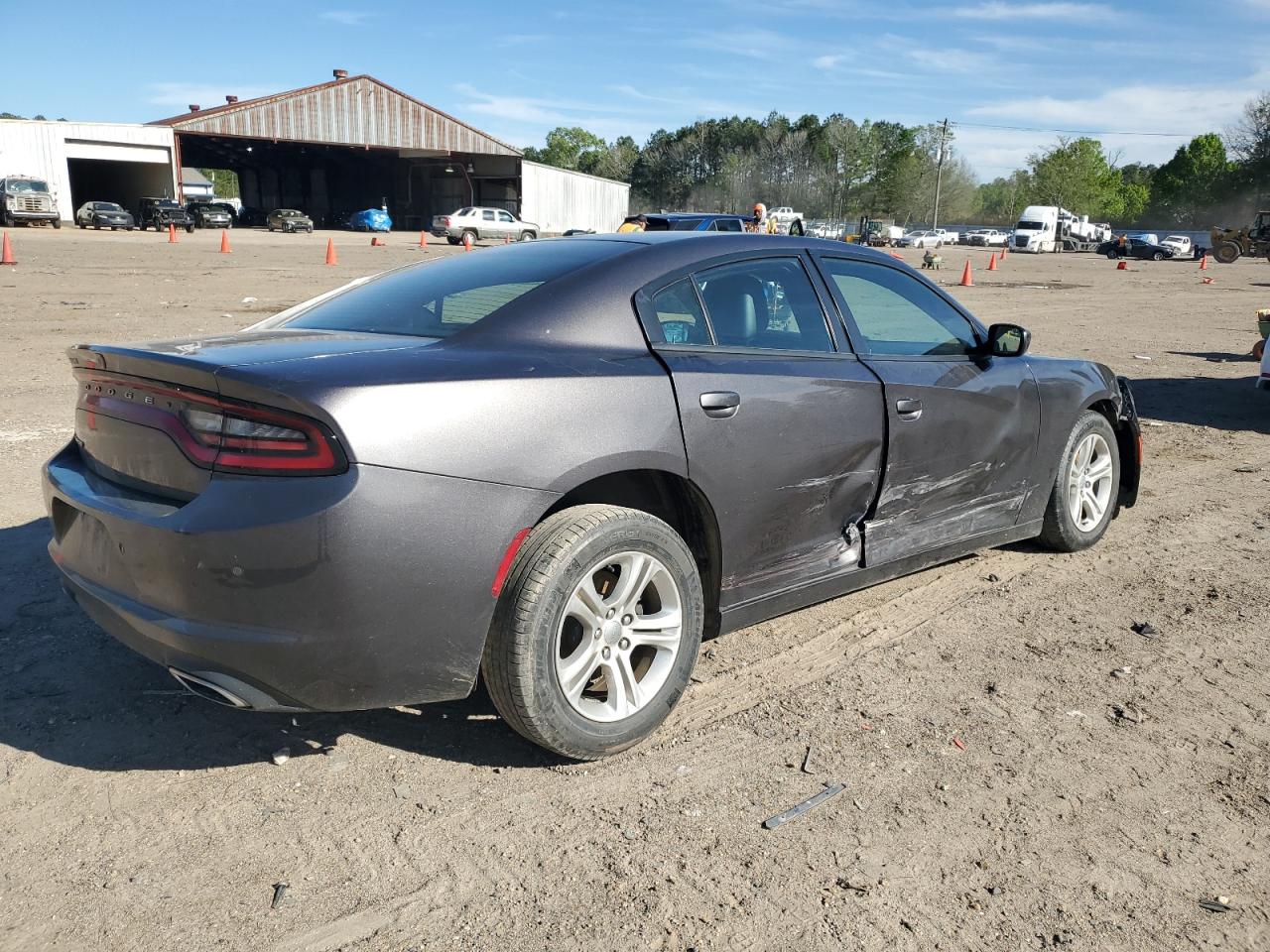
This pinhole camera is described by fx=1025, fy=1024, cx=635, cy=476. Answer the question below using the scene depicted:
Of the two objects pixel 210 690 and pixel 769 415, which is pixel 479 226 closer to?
pixel 769 415

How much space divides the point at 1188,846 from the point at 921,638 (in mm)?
1464

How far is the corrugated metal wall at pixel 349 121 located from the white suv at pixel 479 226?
12898mm

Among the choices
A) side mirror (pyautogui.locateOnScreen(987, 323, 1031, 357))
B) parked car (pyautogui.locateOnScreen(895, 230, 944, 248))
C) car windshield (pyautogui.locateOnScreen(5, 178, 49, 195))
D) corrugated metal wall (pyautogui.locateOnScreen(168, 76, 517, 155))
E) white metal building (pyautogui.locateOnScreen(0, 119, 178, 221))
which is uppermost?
corrugated metal wall (pyautogui.locateOnScreen(168, 76, 517, 155))

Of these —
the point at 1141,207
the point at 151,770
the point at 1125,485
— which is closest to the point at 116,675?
the point at 151,770

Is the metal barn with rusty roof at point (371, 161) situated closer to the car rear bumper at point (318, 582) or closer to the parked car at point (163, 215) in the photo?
the parked car at point (163, 215)

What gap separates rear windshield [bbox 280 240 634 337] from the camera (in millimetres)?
3289

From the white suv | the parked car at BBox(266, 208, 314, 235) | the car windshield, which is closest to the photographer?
the car windshield

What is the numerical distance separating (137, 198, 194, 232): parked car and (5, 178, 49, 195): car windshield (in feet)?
16.7

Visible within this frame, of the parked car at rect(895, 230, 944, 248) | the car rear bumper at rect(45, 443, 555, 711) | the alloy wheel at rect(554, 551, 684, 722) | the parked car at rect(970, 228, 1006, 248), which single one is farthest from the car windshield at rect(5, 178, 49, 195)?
the parked car at rect(970, 228, 1006, 248)

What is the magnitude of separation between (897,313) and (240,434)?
9.08ft

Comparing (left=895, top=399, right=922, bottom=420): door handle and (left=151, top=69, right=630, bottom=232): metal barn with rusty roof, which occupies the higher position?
(left=151, top=69, right=630, bottom=232): metal barn with rusty roof

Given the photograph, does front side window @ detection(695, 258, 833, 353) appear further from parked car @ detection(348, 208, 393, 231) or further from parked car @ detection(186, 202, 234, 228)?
parked car @ detection(348, 208, 393, 231)

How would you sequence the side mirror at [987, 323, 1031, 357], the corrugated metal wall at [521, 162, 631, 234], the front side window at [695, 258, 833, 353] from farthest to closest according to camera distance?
the corrugated metal wall at [521, 162, 631, 234], the side mirror at [987, 323, 1031, 357], the front side window at [695, 258, 833, 353]

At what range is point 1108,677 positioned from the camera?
3.82 m
